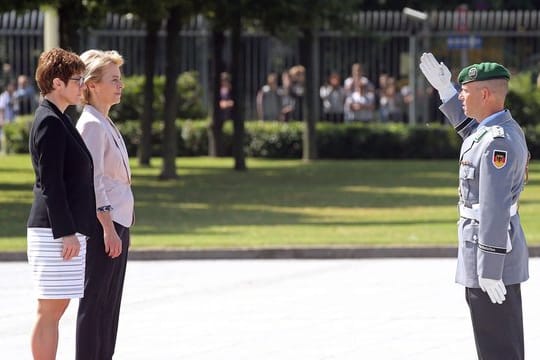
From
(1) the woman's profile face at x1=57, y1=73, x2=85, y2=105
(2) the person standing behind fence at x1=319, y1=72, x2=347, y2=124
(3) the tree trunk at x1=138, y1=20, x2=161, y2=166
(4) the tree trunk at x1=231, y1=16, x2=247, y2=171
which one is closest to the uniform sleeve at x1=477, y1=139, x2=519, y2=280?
(1) the woman's profile face at x1=57, y1=73, x2=85, y2=105

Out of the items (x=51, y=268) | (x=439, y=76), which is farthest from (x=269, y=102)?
(x=51, y=268)

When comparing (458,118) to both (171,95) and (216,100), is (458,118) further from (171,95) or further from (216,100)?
(216,100)

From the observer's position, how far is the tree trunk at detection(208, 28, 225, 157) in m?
30.8

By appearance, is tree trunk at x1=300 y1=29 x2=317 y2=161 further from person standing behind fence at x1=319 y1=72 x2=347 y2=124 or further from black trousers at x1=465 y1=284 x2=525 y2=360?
black trousers at x1=465 y1=284 x2=525 y2=360

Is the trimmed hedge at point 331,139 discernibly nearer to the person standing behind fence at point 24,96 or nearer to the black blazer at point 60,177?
the person standing behind fence at point 24,96

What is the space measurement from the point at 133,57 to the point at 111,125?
26289 millimetres

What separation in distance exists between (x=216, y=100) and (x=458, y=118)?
23.6 m

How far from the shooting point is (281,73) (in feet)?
114

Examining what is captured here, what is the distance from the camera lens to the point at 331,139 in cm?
3206

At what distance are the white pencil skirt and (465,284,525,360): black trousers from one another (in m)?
1.92

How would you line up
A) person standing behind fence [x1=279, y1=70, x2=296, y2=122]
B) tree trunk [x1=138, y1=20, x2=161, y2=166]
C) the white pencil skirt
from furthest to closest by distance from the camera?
1. person standing behind fence [x1=279, y1=70, x2=296, y2=122]
2. tree trunk [x1=138, y1=20, x2=161, y2=166]
3. the white pencil skirt

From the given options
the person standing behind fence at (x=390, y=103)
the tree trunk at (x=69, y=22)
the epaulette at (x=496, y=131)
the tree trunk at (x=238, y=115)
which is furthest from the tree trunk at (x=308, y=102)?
the epaulette at (x=496, y=131)

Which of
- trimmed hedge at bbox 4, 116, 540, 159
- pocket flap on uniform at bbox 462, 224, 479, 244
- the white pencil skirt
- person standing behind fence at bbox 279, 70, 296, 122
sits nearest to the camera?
pocket flap on uniform at bbox 462, 224, 479, 244

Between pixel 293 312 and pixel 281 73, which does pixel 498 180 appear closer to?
pixel 293 312
